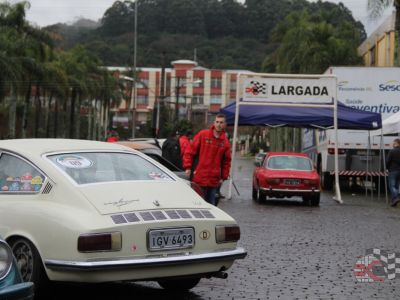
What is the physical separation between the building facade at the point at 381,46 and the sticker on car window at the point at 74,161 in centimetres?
3874

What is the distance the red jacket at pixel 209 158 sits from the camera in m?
11.7

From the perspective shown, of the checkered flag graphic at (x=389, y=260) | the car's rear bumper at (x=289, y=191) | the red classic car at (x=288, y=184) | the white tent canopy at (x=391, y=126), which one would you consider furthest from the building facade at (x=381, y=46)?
the checkered flag graphic at (x=389, y=260)

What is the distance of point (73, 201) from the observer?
21.3 ft

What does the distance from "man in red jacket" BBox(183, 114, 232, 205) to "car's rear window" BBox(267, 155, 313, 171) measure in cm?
805

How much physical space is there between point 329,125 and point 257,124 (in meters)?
2.02

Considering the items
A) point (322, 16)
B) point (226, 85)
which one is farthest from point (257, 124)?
point (226, 85)

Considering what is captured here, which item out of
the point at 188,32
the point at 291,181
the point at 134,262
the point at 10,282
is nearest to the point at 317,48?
the point at 291,181

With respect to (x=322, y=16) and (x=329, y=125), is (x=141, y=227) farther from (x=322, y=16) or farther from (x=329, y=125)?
(x=322, y=16)

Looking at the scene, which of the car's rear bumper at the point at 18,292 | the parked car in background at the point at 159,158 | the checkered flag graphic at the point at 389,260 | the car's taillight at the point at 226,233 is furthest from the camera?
the parked car in background at the point at 159,158

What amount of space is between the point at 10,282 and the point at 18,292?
0.31ft

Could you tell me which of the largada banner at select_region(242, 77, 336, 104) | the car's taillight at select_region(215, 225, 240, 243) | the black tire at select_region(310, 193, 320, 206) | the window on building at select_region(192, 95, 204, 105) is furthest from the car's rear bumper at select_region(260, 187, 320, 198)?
the window on building at select_region(192, 95, 204, 105)

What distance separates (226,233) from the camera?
6906 millimetres

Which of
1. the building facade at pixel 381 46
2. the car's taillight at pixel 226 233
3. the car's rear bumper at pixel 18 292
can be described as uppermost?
the building facade at pixel 381 46

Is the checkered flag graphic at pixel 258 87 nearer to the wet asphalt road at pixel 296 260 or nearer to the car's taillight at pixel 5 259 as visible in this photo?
the wet asphalt road at pixel 296 260
